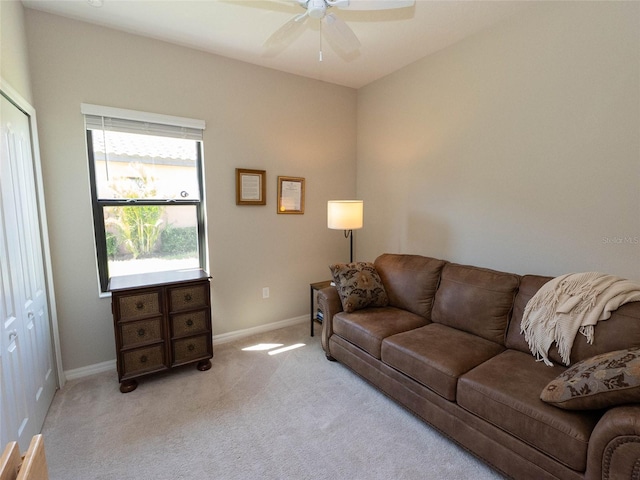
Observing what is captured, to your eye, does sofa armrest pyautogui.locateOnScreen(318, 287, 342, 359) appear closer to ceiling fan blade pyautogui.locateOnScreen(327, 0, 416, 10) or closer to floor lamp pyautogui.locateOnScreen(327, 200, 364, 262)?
floor lamp pyautogui.locateOnScreen(327, 200, 364, 262)

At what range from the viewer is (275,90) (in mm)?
3246

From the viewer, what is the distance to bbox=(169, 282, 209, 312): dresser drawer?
98.6 inches

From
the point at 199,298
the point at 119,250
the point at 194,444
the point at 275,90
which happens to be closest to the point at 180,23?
the point at 275,90

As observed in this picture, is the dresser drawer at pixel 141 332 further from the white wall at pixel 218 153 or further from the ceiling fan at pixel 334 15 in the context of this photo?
the ceiling fan at pixel 334 15

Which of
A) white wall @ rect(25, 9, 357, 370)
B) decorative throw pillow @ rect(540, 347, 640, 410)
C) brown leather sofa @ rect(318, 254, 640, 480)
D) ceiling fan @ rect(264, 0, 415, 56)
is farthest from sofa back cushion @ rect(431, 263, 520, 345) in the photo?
ceiling fan @ rect(264, 0, 415, 56)

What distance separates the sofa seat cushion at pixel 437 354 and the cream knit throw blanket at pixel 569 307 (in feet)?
0.92

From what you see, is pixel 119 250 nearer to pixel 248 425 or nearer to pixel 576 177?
pixel 248 425

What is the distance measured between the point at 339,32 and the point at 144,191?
2044 millimetres

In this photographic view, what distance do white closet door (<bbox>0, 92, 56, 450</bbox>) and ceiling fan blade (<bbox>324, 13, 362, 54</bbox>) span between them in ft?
6.08

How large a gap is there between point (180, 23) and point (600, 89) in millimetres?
2962

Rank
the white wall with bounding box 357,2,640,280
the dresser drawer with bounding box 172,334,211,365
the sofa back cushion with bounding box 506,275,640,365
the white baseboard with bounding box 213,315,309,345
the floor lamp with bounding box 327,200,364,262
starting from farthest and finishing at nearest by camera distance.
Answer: the white baseboard with bounding box 213,315,309,345
the floor lamp with bounding box 327,200,364,262
the dresser drawer with bounding box 172,334,211,365
the white wall with bounding box 357,2,640,280
the sofa back cushion with bounding box 506,275,640,365

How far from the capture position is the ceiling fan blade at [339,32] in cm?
176

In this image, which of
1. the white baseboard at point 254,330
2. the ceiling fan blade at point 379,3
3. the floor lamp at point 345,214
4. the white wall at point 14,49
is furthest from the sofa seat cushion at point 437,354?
the white wall at point 14,49

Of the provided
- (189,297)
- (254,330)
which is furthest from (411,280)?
(189,297)
